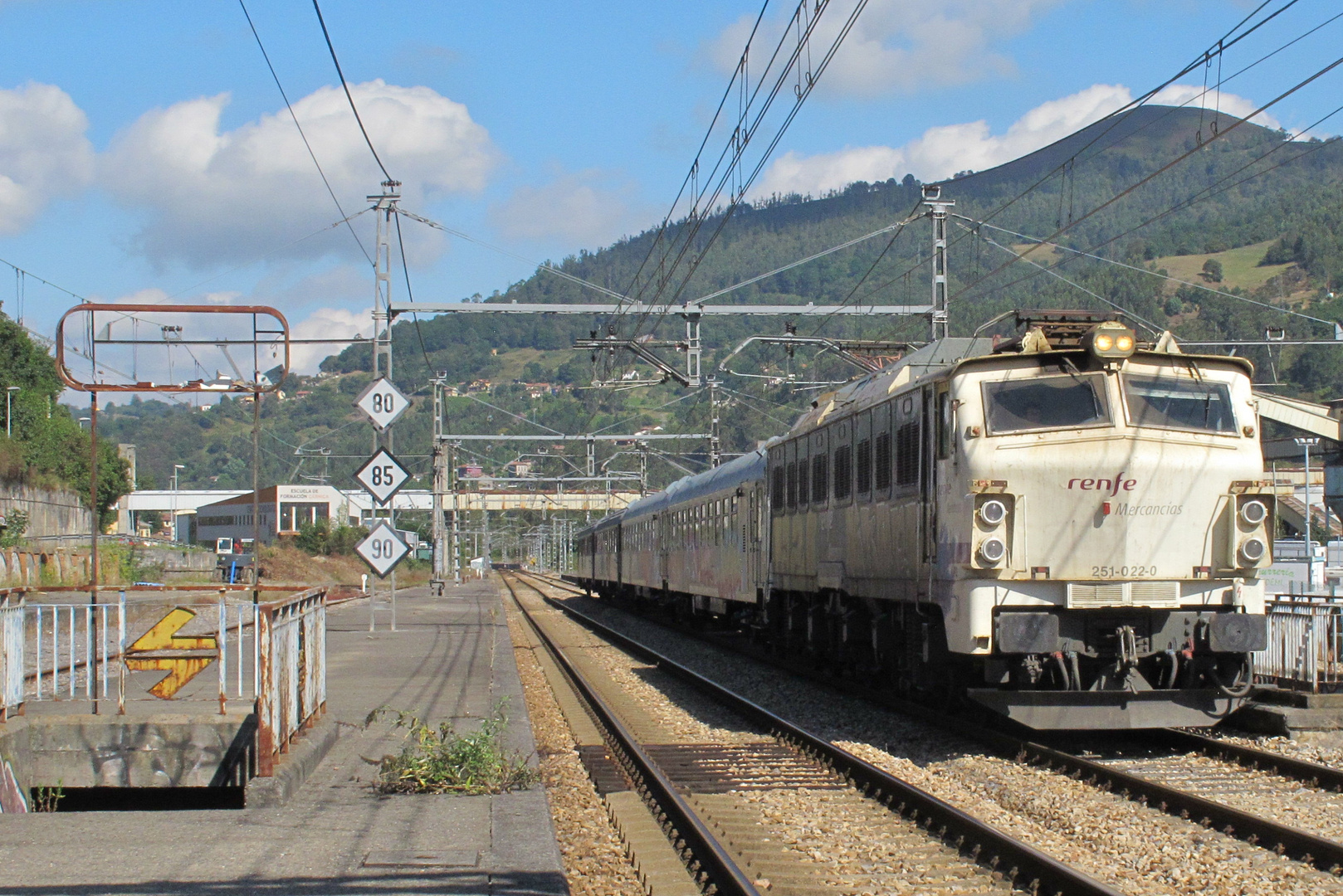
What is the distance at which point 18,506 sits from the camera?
44.2m

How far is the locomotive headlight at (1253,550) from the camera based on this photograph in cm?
1029

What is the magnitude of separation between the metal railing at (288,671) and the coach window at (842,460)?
5.37 meters

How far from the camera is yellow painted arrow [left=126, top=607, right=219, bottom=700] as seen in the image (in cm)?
1077

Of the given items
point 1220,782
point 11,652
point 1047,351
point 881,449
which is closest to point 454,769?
point 11,652

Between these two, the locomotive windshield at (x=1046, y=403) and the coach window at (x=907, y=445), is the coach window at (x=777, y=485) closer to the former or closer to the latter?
the coach window at (x=907, y=445)

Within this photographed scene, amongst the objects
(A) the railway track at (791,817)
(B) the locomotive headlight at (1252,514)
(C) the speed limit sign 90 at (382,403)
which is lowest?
(A) the railway track at (791,817)

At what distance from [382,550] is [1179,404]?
1250cm

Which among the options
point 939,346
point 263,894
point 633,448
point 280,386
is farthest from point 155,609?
point 633,448

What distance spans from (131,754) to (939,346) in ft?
25.8

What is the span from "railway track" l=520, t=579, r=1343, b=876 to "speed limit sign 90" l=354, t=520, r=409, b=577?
33.3ft

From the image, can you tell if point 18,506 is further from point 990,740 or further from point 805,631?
point 990,740

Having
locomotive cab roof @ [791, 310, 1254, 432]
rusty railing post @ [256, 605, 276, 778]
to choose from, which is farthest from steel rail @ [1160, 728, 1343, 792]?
rusty railing post @ [256, 605, 276, 778]

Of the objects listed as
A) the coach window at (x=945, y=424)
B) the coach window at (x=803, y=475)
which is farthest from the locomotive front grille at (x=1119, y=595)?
the coach window at (x=803, y=475)

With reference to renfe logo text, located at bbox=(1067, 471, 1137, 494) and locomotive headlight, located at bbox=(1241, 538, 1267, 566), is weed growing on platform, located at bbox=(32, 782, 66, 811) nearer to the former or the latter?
renfe logo text, located at bbox=(1067, 471, 1137, 494)
